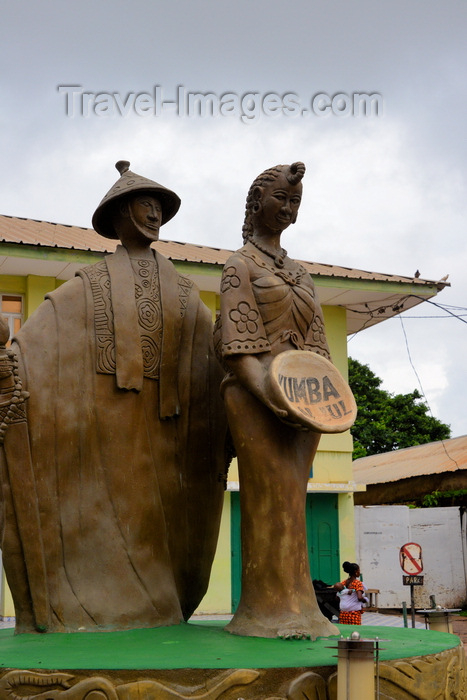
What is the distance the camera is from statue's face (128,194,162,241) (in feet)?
19.1

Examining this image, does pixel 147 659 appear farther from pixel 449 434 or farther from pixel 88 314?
pixel 449 434

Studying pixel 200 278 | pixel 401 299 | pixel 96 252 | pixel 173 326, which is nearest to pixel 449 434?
pixel 401 299

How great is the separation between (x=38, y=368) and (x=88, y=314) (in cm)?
46

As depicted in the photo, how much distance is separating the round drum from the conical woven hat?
5.03ft

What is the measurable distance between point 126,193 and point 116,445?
1636 millimetres

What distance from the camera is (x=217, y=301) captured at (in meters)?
16.9

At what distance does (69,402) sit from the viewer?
548cm

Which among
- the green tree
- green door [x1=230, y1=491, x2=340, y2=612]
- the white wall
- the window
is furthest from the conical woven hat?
the green tree

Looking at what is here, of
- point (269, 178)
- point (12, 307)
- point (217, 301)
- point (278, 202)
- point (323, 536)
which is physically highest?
point (217, 301)

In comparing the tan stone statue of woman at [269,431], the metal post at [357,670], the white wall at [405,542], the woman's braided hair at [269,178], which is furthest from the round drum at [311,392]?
the white wall at [405,542]

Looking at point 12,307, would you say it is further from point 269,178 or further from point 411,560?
point 269,178

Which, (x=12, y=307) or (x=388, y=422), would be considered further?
(x=388, y=422)

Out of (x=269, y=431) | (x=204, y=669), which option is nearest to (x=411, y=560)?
(x=269, y=431)

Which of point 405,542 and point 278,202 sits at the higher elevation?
point 278,202
